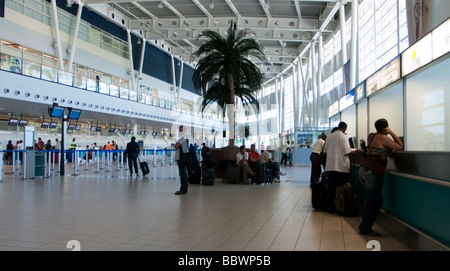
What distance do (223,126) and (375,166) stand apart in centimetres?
1222

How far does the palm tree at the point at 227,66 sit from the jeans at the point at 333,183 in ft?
22.4

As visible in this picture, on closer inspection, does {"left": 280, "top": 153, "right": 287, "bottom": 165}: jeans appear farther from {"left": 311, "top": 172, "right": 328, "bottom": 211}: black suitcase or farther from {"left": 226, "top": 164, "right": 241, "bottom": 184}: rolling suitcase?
{"left": 311, "top": 172, "right": 328, "bottom": 211}: black suitcase

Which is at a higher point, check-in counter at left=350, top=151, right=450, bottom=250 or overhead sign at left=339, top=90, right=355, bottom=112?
overhead sign at left=339, top=90, right=355, bottom=112

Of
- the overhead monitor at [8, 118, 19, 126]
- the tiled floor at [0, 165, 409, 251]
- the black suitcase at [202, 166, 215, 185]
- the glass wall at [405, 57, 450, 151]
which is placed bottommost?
the tiled floor at [0, 165, 409, 251]

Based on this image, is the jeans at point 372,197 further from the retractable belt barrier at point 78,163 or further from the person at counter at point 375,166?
the retractable belt barrier at point 78,163

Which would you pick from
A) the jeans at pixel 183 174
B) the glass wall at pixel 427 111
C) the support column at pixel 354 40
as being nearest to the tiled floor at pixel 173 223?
the jeans at pixel 183 174

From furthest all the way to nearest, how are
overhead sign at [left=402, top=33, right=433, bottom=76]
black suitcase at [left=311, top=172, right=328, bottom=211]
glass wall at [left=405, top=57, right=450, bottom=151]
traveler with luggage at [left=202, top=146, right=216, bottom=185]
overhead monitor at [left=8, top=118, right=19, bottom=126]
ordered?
1. overhead monitor at [left=8, top=118, right=19, bottom=126]
2. traveler with luggage at [left=202, top=146, right=216, bottom=185]
3. black suitcase at [left=311, top=172, right=328, bottom=211]
4. glass wall at [left=405, top=57, right=450, bottom=151]
5. overhead sign at [left=402, top=33, right=433, bottom=76]

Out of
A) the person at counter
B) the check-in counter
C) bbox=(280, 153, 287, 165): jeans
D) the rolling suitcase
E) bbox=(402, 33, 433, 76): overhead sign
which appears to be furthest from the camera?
bbox=(280, 153, 287, 165): jeans

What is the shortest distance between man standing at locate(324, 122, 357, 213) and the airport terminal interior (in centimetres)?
13

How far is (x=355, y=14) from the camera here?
17875 millimetres

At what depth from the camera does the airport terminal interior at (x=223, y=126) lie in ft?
13.5

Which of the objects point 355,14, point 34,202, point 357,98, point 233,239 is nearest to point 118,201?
point 34,202

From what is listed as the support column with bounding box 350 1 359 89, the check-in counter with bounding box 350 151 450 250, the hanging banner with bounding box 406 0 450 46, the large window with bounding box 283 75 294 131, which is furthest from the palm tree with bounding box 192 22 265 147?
the large window with bounding box 283 75 294 131

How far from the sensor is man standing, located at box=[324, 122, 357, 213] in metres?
5.89
